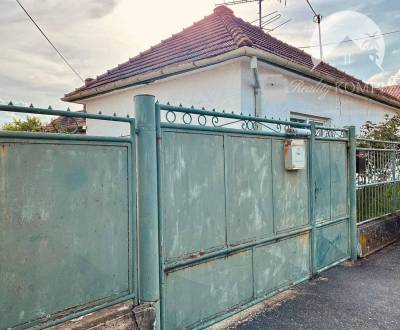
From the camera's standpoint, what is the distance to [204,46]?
25.5 ft

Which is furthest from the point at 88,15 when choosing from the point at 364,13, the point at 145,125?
the point at 364,13

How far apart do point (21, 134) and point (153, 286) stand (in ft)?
5.28

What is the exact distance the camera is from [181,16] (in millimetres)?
10219

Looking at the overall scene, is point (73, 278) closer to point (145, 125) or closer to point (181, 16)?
point (145, 125)

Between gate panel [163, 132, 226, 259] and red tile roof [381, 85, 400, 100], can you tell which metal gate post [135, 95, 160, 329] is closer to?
gate panel [163, 132, 226, 259]

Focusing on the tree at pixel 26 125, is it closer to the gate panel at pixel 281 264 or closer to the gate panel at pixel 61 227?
the gate panel at pixel 61 227

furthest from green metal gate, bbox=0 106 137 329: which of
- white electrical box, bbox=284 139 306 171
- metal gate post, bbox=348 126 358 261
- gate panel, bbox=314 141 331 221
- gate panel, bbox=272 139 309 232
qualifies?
metal gate post, bbox=348 126 358 261

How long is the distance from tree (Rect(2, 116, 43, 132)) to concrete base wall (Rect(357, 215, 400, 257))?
5.59 m

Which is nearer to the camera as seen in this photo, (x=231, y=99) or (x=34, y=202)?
(x=34, y=202)

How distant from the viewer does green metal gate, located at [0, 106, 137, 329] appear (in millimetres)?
2188

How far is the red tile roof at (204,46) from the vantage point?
7.12 m

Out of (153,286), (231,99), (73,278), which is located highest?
(231,99)

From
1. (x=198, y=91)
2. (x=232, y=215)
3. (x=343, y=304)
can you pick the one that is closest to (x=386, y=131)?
(x=198, y=91)

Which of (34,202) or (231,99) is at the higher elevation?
(231,99)
